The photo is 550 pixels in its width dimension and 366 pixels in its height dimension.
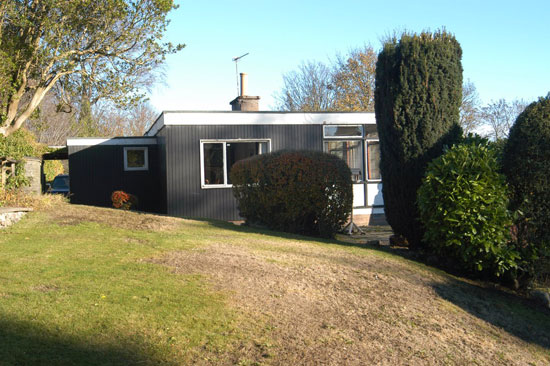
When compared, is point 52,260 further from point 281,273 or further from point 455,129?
point 455,129

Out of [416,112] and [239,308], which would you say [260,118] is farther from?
[239,308]

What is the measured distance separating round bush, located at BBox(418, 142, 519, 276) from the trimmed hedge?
2473mm

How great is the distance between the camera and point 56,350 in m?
3.70

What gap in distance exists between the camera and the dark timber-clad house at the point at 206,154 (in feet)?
47.7

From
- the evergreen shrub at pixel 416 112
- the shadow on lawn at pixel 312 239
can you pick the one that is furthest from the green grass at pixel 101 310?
the evergreen shrub at pixel 416 112

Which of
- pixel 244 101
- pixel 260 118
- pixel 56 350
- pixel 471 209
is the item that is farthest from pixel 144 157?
pixel 56 350

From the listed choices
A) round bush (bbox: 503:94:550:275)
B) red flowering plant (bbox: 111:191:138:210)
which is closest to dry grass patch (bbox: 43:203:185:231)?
red flowering plant (bbox: 111:191:138:210)

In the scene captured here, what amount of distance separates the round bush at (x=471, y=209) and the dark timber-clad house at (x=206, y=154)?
23.4ft

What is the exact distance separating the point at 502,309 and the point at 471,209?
1478 mm

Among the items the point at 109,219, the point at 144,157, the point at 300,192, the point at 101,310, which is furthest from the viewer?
the point at 144,157

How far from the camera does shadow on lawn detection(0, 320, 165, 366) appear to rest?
3.55 m

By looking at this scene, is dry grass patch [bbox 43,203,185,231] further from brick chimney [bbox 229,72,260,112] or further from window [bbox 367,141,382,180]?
window [bbox 367,141,382,180]

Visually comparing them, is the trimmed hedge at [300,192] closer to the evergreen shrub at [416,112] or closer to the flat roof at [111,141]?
the evergreen shrub at [416,112]

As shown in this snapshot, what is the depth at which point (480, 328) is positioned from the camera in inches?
222
